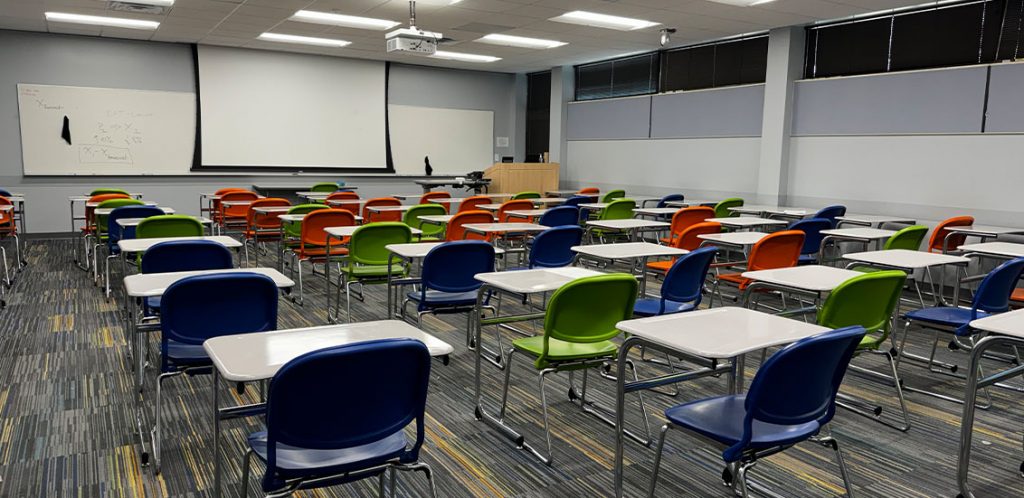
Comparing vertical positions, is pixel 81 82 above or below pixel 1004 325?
above

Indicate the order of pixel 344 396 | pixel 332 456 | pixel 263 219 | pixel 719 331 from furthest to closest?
pixel 263 219 < pixel 719 331 < pixel 332 456 < pixel 344 396

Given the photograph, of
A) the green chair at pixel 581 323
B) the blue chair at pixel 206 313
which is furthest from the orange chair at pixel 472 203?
the blue chair at pixel 206 313

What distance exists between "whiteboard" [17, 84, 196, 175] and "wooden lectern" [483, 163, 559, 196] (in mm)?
5340

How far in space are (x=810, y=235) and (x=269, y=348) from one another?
5.65 metres

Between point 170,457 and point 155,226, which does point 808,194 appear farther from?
point 170,457

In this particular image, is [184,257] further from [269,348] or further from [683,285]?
[683,285]

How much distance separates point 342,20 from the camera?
31.1 ft

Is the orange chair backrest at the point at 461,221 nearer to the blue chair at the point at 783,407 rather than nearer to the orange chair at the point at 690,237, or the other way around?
the orange chair at the point at 690,237

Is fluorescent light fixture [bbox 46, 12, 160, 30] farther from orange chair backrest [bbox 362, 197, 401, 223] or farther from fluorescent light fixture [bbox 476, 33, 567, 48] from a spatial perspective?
fluorescent light fixture [bbox 476, 33, 567, 48]

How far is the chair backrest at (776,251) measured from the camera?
4.90 m

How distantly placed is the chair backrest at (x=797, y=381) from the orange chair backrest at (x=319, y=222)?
4.72m

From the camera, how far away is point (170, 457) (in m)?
3.20

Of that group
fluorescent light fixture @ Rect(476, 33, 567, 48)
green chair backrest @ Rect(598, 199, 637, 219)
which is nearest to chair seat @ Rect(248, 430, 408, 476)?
green chair backrest @ Rect(598, 199, 637, 219)

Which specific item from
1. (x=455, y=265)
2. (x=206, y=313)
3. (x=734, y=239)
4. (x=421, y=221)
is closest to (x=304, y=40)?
(x=421, y=221)
